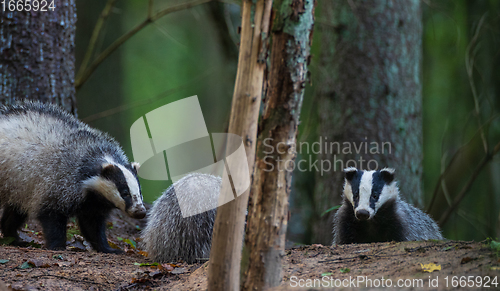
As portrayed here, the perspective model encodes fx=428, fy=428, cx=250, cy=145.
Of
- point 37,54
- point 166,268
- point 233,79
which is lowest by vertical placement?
point 166,268

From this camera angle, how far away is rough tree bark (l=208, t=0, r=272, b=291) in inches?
82.0

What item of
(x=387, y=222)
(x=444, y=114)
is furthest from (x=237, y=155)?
(x=444, y=114)

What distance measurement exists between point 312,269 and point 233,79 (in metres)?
5.92

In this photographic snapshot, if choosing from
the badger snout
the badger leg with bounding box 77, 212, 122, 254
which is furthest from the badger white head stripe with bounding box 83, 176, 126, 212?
the badger leg with bounding box 77, 212, 122, 254

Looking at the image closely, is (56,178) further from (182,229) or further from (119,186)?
(182,229)

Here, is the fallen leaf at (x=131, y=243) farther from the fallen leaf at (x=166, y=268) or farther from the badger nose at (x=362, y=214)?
the badger nose at (x=362, y=214)

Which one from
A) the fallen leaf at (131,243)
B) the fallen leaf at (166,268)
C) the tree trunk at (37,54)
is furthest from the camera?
the fallen leaf at (131,243)

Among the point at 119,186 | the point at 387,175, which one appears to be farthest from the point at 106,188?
the point at 387,175

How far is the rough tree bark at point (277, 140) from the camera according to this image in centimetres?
212

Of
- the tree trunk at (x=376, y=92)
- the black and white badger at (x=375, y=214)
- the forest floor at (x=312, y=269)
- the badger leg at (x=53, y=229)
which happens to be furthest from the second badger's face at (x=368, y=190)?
the badger leg at (x=53, y=229)

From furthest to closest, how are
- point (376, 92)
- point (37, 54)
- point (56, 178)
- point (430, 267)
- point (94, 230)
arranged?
1. point (376, 92)
2. point (37, 54)
3. point (94, 230)
4. point (56, 178)
5. point (430, 267)

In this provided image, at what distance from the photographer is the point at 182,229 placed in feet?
11.5

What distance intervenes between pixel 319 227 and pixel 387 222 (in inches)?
75.2

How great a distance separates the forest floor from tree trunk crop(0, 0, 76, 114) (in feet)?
5.62
